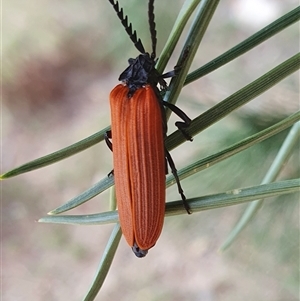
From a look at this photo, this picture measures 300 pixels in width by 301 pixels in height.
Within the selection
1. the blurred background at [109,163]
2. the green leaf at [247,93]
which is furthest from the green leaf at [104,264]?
the blurred background at [109,163]

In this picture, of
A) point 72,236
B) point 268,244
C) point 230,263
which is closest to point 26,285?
point 72,236

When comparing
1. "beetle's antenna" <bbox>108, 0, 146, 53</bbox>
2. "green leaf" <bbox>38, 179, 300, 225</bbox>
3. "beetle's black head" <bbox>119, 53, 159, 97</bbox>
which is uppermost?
"beetle's antenna" <bbox>108, 0, 146, 53</bbox>

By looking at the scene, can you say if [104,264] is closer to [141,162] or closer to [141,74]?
[141,162]

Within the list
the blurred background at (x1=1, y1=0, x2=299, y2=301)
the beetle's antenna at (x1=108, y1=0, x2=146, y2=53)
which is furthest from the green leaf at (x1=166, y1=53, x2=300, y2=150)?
the blurred background at (x1=1, y1=0, x2=299, y2=301)

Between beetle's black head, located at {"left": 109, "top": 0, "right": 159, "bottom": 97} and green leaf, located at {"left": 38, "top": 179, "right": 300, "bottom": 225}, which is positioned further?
beetle's black head, located at {"left": 109, "top": 0, "right": 159, "bottom": 97}

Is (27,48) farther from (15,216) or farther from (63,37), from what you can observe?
(15,216)

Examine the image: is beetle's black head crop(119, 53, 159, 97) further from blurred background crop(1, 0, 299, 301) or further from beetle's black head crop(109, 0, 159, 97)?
blurred background crop(1, 0, 299, 301)
